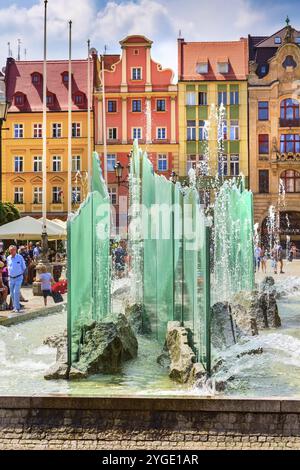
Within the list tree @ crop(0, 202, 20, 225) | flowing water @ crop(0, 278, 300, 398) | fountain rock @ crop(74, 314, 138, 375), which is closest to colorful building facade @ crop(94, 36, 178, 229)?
tree @ crop(0, 202, 20, 225)

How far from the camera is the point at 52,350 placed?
35.1 feet

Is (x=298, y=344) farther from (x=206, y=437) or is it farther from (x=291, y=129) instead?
(x=291, y=129)

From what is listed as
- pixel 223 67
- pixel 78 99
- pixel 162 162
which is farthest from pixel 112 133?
pixel 223 67

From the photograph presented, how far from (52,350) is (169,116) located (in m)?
Result: 43.6

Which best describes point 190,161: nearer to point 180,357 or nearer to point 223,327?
point 223,327

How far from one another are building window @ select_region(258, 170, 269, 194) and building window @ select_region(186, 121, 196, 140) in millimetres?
5228

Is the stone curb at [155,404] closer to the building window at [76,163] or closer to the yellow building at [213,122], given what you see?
the yellow building at [213,122]

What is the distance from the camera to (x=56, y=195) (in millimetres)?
53781

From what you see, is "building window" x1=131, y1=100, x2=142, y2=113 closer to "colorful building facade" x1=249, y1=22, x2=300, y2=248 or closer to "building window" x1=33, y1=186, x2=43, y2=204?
"colorful building facade" x1=249, y1=22, x2=300, y2=248

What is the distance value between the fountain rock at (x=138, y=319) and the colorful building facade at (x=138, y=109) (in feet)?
132

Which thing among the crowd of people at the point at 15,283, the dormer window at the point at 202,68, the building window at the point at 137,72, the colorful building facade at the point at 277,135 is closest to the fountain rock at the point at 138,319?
the crowd of people at the point at 15,283

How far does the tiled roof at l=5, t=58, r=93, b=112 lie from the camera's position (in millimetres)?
54969

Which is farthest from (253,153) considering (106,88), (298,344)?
(298,344)

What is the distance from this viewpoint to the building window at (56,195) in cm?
5335
